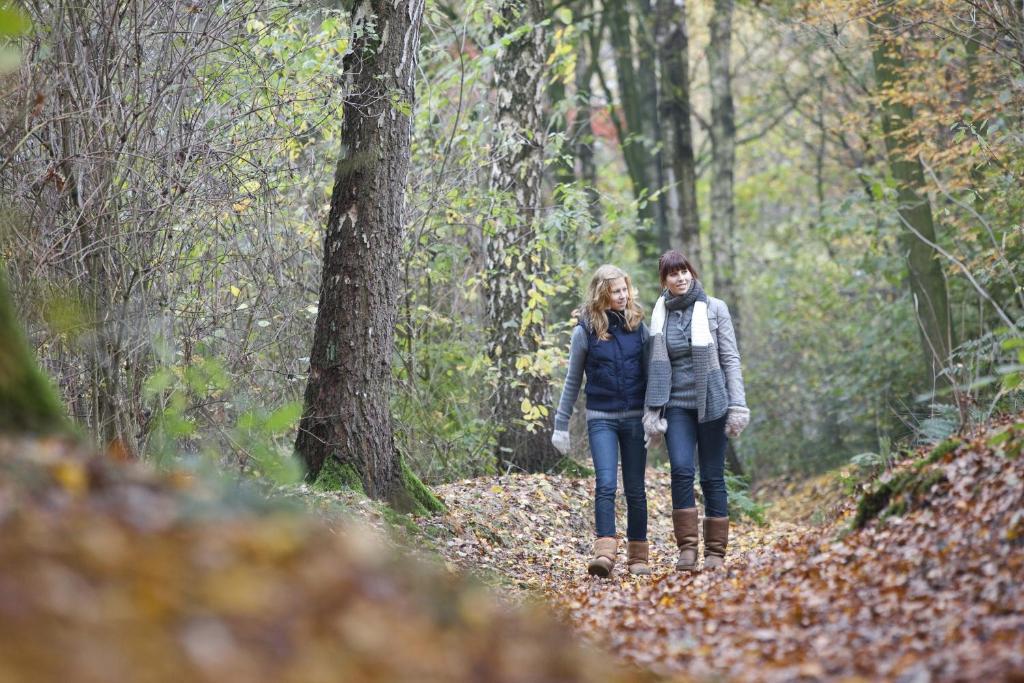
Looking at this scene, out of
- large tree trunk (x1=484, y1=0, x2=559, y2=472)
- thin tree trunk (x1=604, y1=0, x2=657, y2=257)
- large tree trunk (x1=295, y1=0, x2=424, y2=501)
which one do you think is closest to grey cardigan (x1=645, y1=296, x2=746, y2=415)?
large tree trunk (x1=295, y1=0, x2=424, y2=501)

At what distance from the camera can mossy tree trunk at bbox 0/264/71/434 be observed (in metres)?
4.23

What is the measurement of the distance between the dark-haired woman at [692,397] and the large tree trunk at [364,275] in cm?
204

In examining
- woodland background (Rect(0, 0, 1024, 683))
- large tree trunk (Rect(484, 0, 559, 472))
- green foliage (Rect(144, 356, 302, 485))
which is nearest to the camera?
woodland background (Rect(0, 0, 1024, 683))

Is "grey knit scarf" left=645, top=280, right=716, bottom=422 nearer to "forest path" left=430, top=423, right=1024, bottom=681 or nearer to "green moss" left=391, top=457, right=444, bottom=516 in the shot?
"forest path" left=430, top=423, right=1024, bottom=681

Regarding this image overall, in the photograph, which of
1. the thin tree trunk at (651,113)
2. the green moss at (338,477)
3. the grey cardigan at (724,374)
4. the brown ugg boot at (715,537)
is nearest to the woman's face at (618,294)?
the grey cardigan at (724,374)

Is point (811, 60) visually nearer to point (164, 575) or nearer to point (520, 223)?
point (520, 223)

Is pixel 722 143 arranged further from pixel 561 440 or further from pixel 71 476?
pixel 71 476

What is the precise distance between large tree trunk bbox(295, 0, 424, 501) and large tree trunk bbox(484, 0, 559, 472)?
11.1ft

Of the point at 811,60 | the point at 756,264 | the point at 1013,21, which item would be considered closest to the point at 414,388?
the point at 1013,21

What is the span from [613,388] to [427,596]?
5.03 metres

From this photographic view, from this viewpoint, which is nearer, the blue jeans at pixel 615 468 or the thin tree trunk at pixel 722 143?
the blue jeans at pixel 615 468

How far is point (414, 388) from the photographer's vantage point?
11469 millimetres

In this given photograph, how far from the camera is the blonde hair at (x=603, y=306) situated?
8508mm

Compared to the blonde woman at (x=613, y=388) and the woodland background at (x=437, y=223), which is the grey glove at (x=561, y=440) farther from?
the woodland background at (x=437, y=223)
